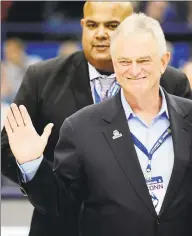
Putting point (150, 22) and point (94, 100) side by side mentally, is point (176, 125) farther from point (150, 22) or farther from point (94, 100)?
point (94, 100)

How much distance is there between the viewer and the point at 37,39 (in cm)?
671

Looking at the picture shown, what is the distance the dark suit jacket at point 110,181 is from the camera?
6.21 ft

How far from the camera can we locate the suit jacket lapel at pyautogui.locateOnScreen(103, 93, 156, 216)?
1.88 meters

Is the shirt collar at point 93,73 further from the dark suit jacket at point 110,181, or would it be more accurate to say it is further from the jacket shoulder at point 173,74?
the dark suit jacket at point 110,181

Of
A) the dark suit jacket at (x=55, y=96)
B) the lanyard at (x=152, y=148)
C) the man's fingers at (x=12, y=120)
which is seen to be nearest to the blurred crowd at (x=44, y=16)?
the dark suit jacket at (x=55, y=96)

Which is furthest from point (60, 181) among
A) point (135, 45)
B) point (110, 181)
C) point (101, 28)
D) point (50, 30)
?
point (50, 30)

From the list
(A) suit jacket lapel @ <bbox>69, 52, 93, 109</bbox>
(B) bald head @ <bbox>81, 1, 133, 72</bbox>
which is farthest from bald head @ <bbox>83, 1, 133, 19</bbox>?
(A) suit jacket lapel @ <bbox>69, 52, 93, 109</bbox>

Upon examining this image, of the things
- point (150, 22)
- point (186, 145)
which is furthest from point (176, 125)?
point (150, 22)

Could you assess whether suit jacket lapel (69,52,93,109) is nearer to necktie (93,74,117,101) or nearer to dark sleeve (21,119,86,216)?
necktie (93,74,117,101)

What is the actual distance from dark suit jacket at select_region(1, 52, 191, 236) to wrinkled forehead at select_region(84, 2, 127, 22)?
0.18m

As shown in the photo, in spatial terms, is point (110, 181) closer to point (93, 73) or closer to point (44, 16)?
point (93, 73)

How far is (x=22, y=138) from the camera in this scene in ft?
6.28

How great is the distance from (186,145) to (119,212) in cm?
28

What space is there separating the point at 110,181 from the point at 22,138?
283mm
